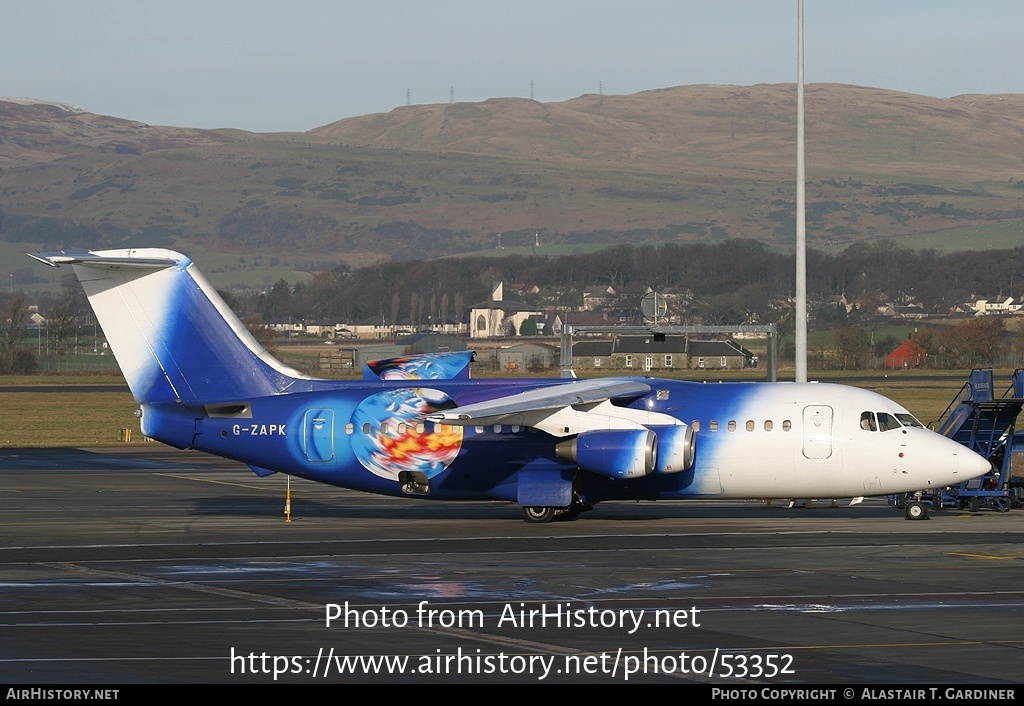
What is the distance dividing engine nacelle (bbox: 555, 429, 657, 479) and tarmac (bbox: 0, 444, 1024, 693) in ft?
4.79

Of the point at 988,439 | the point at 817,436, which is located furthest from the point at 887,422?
the point at 988,439

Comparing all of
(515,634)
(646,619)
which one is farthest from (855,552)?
(515,634)

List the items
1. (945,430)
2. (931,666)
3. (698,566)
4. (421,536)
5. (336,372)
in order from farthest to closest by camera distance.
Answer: (336,372) < (945,430) < (421,536) < (698,566) < (931,666)

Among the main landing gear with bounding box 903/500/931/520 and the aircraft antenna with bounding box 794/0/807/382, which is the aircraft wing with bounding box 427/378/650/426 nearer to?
the main landing gear with bounding box 903/500/931/520

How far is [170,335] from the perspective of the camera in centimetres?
3488

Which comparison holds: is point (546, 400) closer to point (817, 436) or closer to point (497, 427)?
point (497, 427)

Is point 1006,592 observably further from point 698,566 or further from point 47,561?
point 47,561

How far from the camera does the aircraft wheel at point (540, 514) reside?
1331 inches

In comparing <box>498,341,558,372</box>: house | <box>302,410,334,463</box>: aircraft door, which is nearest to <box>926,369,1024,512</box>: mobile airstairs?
<box>302,410,334,463</box>: aircraft door

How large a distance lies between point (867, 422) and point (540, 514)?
781 cm

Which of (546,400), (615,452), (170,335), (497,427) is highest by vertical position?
(170,335)

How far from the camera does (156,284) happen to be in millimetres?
34812

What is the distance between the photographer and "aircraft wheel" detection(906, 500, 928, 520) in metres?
34.3

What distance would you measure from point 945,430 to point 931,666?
22853mm
